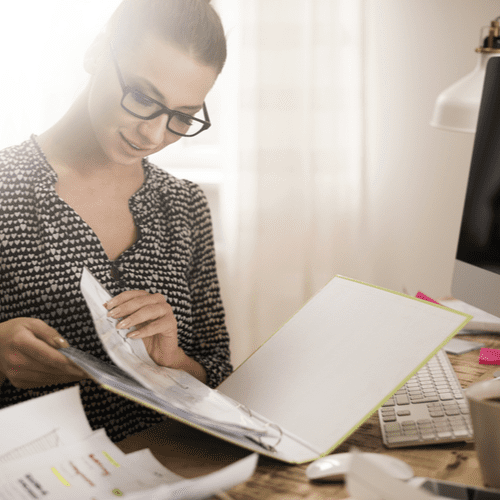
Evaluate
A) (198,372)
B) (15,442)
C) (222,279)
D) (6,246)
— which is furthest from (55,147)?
(222,279)

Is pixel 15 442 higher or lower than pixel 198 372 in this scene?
higher

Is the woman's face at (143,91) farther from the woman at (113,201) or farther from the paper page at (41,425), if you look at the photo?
the paper page at (41,425)

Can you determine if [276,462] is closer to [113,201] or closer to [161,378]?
[161,378]

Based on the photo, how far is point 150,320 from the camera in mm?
727

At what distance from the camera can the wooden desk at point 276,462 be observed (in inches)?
20.0

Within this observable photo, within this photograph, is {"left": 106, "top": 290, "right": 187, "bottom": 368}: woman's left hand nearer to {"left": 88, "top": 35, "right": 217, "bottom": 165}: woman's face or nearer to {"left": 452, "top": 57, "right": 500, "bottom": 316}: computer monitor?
{"left": 88, "top": 35, "right": 217, "bottom": 165}: woman's face

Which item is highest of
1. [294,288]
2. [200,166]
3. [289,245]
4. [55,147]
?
[55,147]

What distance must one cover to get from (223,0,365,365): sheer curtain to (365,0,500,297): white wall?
8 cm

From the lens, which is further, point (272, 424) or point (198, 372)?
point (198, 372)

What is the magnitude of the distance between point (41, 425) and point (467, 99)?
3.60 feet

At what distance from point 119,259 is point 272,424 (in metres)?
0.45

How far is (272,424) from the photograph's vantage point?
609 mm

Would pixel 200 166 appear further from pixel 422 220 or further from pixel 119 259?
pixel 119 259

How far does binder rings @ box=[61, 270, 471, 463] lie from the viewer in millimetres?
546
